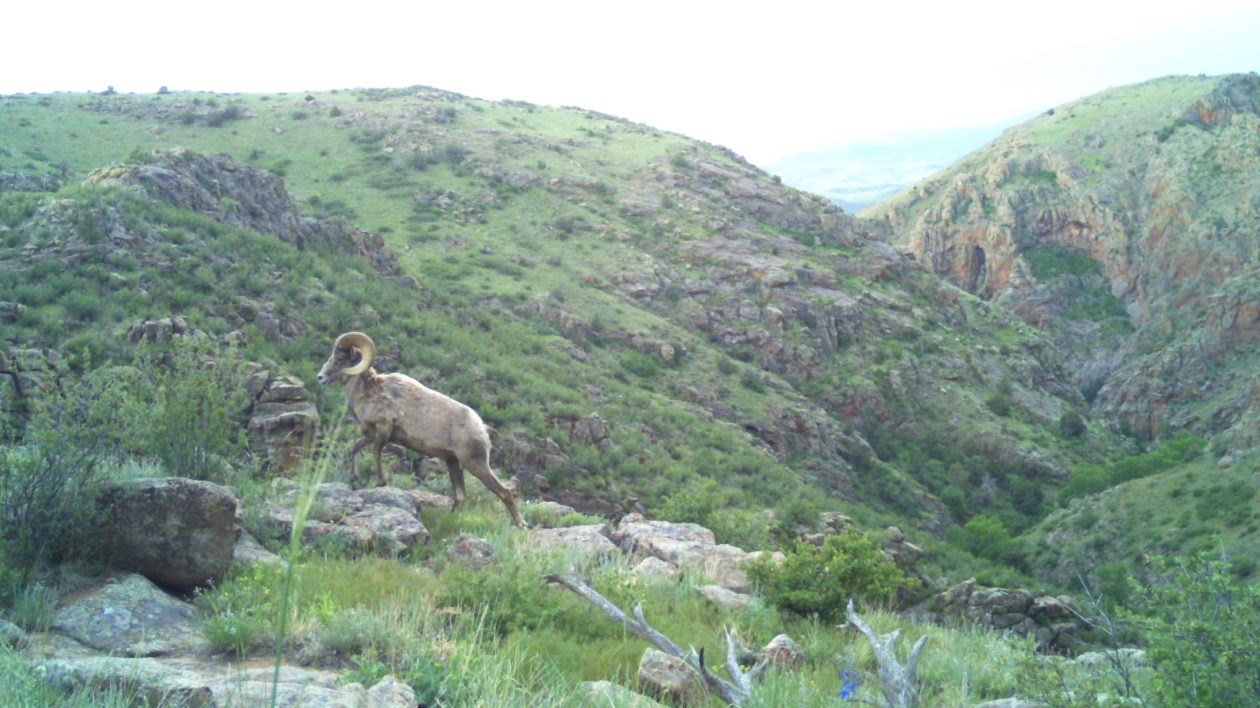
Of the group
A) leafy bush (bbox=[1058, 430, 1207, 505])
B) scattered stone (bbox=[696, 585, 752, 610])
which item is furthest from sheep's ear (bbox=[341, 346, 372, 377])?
leafy bush (bbox=[1058, 430, 1207, 505])

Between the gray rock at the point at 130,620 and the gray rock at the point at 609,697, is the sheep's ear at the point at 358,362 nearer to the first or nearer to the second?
the gray rock at the point at 130,620

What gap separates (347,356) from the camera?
36.3 ft

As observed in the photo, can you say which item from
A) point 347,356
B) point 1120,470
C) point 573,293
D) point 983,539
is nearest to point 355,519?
point 347,356

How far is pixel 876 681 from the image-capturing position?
609 centimetres

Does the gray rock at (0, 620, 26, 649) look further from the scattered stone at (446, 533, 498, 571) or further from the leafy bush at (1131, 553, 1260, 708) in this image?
the leafy bush at (1131, 553, 1260, 708)

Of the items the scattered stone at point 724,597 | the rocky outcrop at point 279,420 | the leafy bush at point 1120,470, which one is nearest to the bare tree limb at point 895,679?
the scattered stone at point 724,597

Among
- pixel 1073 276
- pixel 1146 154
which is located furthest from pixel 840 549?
pixel 1146 154

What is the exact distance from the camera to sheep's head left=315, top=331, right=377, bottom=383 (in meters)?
10.6

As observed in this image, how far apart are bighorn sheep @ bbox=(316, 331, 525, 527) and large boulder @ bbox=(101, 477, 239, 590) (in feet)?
13.6

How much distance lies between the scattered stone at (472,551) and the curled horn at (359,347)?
3.29 meters

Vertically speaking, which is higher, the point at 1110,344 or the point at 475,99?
the point at 475,99

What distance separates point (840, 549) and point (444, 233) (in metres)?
43.2

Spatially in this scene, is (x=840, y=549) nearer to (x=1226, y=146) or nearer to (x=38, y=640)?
(x=38, y=640)

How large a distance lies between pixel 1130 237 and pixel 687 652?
332ft
